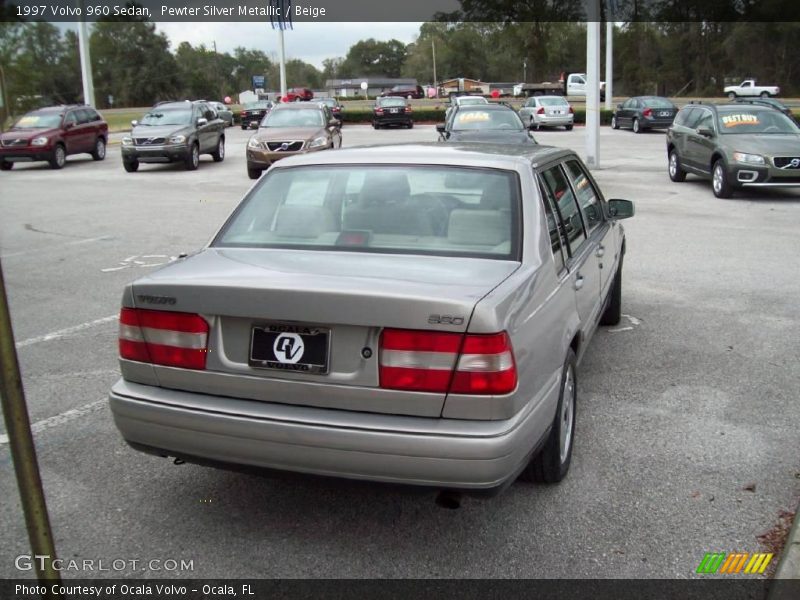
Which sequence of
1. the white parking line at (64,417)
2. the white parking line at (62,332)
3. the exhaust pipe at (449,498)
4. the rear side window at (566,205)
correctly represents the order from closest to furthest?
the exhaust pipe at (449,498) < the rear side window at (566,205) < the white parking line at (64,417) < the white parking line at (62,332)

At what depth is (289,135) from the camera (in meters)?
18.5

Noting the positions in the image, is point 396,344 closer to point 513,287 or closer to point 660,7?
point 513,287

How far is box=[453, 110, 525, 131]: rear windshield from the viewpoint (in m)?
18.1

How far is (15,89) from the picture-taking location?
273cm

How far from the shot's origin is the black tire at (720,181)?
555 inches

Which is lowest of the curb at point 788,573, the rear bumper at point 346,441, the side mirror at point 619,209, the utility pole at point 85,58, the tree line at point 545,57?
the curb at point 788,573

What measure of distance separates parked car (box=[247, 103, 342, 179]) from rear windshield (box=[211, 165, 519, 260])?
534 inches

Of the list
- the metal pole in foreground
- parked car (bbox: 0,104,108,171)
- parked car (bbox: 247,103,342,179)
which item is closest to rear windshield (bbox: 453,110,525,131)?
parked car (bbox: 247,103,342,179)

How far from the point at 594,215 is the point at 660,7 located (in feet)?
266

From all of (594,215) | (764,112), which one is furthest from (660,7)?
(594,215)

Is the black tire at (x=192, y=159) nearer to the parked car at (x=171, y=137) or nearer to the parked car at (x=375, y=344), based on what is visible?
the parked car at (x=171, y=137)

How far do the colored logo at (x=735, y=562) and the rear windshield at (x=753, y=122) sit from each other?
498 inches

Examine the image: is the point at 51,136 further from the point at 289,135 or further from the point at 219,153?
the point at 289,135

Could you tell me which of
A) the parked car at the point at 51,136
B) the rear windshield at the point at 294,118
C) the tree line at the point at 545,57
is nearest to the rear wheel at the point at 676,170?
the rear windshield at the point at 294,118
